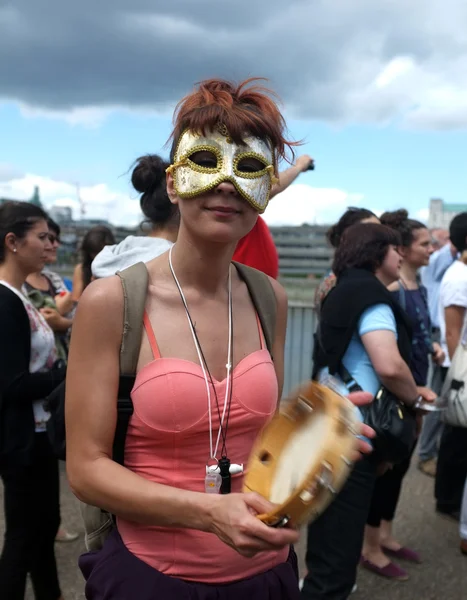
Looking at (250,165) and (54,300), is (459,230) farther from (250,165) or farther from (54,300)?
(250,165)

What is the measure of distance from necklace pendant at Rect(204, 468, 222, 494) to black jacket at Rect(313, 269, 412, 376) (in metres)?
1.51

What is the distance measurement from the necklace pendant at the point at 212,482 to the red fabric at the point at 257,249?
5.18 ft

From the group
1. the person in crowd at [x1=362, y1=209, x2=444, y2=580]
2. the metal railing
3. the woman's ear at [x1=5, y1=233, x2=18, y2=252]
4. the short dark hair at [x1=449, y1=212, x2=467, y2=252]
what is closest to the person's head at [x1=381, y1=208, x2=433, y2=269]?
the person in crowd at [x1=362, y1=209, x2=444, y2=580]

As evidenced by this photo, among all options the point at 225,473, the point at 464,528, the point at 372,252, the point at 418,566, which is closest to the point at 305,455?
the point at 225,473

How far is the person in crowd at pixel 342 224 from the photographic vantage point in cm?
411

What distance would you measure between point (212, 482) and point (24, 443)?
149 cm

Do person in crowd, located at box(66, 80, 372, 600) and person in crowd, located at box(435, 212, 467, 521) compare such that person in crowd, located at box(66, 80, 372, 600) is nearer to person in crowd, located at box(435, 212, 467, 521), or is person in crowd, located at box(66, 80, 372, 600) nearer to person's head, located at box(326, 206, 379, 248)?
person's head, located at box(326, 206, 379, 248)

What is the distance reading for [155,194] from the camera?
8.99 ft

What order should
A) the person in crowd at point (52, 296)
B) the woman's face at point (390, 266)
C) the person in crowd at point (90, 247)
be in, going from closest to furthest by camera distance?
the woman's face at point (390, 266), the person in crowd at point (52, 296), the person in crowd at point (90, 247)

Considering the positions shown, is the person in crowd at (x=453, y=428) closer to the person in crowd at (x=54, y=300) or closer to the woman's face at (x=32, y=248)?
the person in crowd at (x=54, y=300)

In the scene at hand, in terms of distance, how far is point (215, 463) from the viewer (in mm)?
1622

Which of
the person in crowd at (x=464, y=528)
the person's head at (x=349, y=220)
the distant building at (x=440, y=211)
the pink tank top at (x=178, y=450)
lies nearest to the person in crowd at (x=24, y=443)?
the pink tank top at (x=178, y=450)

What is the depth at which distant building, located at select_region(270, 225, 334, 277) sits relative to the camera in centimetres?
734

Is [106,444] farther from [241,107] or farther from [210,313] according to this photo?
[241,107]
